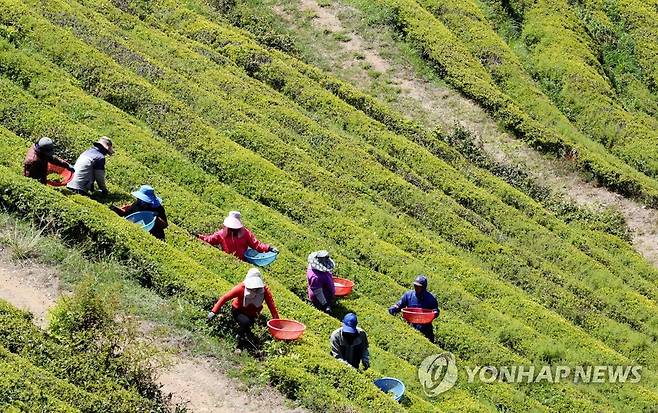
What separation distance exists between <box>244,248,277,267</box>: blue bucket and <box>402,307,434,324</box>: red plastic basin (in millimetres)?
3523

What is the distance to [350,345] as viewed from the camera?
18.2m

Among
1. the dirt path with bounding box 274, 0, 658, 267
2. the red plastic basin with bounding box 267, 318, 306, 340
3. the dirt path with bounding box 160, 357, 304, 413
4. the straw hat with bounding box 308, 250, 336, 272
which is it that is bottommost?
the dirt path with bounding box 160, 357, 304, 413

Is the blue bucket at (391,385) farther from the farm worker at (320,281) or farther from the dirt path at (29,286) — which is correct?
the dirt path at (29,286)

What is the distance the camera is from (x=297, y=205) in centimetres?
2825

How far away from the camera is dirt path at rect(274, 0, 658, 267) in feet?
126

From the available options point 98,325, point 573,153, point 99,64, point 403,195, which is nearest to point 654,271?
point 573,153

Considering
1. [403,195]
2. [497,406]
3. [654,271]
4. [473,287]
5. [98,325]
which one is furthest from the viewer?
[654,271]

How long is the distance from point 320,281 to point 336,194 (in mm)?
8553

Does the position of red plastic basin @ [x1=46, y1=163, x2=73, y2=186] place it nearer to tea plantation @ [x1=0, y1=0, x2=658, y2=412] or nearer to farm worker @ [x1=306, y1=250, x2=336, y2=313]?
tea plantation @ [x1=0, y1=0, x2=658, y2=412]

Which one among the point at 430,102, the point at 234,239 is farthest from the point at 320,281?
the point at 430,102

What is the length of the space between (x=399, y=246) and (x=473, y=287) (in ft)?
8.68

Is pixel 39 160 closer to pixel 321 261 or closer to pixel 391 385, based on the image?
pixel 321 261

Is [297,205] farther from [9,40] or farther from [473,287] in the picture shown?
[9,40]

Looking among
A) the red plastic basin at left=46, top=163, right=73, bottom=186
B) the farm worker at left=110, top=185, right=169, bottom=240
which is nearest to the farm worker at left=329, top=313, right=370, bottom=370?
the farm worker at left=110, top=185, right=169, bottom=240
